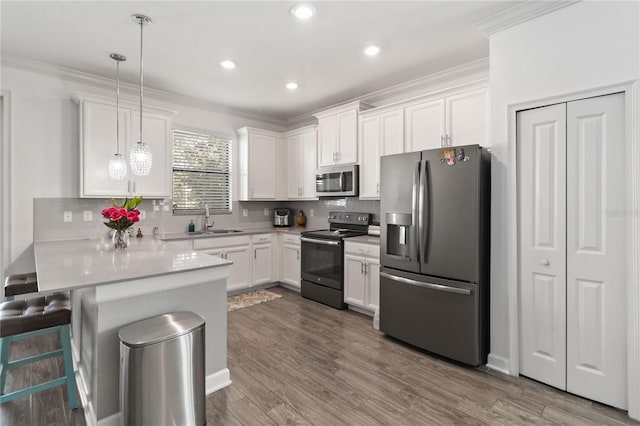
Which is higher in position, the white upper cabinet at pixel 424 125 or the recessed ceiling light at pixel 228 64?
the recessed ceiling light at pixel 228 64

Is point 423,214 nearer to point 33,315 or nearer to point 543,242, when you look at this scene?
point 543,242

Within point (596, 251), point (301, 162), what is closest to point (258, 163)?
point (301, 162)

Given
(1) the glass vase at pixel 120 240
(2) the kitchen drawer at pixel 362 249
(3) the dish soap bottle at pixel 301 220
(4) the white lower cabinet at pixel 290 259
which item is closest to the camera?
(1) the glass vase at pixel 120 240

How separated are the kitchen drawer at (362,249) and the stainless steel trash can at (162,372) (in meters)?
2.18

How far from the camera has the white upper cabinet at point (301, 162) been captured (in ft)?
15.9

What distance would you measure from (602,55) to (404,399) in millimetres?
2617

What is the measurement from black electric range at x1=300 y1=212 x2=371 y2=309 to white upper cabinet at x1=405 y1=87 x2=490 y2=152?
1.31 m

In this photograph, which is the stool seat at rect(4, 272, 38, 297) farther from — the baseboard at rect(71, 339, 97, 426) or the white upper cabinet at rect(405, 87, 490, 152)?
the white upper cabinet at rect(405, 87, 490, 152)

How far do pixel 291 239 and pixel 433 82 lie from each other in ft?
9.15

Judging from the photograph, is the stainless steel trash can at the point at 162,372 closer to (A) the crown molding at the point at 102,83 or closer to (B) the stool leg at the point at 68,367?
(B) the stool leg at the point at 68,367

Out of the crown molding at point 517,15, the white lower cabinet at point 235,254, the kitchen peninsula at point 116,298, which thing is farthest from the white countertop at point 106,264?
the crown molding at point 517,15

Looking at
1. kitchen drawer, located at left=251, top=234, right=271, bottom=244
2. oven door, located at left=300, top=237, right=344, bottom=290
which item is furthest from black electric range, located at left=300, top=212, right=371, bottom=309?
kitchen drawer, located at left=251, top=234, right=271, bottom=244

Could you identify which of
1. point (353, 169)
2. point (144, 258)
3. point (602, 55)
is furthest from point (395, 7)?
point (144, 258)

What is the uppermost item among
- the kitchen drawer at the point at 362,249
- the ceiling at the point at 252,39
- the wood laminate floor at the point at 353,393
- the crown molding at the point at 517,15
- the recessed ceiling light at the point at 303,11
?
the ceiling at the point at 252,39
